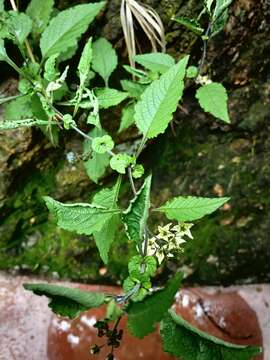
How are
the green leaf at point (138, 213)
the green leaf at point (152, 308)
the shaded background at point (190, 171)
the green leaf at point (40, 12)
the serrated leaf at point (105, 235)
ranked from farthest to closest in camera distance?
the shaded background at point (190, 171)
the green leaf at point (40, 12)
the serrated leaf at point (105, 235)
the green leaf at point (138, 213)
the green leaf at point (152, 308)

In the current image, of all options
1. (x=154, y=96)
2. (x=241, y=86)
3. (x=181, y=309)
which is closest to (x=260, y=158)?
(x=241, y=86)

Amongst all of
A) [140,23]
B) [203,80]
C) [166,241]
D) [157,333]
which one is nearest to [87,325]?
[157,333]

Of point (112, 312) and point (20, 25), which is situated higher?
point (20, 25)

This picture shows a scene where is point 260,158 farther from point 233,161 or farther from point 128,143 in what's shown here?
point 128,143

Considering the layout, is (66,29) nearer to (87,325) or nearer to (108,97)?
(108,97)

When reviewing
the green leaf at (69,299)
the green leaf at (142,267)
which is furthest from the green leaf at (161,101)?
the green leaf at (69,299)

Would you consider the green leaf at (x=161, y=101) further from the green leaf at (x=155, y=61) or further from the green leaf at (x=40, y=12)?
the green leaf at (x=40, y=12)
